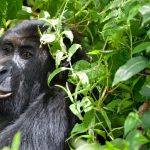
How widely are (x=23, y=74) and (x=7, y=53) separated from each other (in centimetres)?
19

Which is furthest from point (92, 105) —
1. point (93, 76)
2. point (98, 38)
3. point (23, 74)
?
point (98, 38)

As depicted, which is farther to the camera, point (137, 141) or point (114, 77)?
point (114, 77)

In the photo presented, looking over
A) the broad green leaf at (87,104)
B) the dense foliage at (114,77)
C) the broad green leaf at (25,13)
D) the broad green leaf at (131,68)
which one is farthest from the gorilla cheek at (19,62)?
the broad green leaf at (131,68)

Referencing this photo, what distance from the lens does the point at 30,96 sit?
2.65 m

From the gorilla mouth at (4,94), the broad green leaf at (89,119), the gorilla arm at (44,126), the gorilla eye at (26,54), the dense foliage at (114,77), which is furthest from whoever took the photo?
the gorilla eye at (26,54)

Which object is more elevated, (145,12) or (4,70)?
(145,12)

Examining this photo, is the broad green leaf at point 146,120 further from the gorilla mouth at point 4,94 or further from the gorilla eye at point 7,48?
the gorilla eye at point 7,48

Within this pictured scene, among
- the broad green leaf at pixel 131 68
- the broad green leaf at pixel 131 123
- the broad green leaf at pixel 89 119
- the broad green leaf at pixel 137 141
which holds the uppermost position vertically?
the broad green leaf at pixel 131 68

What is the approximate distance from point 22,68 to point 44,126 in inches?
16.4

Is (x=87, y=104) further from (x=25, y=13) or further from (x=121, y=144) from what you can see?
(x=25, y=13)

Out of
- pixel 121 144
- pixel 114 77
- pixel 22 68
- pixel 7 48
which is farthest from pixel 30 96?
pixel 121 144

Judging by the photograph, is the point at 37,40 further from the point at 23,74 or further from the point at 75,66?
the point at 75,66

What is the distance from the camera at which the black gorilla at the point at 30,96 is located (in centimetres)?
235

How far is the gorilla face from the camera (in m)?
2.56
